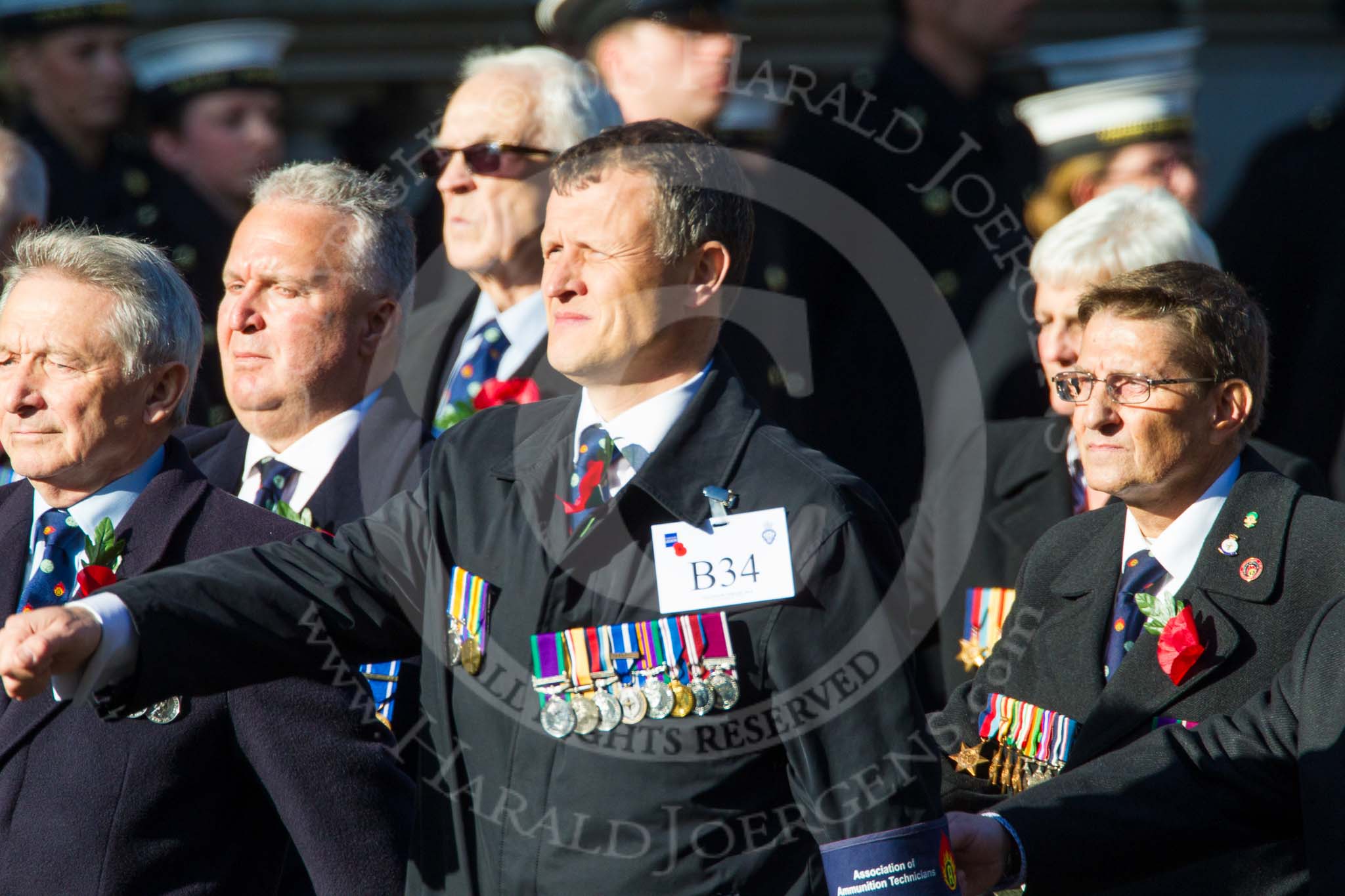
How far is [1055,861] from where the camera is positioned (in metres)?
3.14

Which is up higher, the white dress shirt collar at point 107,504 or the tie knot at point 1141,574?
the white dress shirt collar at point 107,504

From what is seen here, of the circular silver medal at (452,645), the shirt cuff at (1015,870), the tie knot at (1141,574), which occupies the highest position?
the circular silver medal at (452,645)

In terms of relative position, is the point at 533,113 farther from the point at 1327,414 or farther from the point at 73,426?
the point at 1327,414

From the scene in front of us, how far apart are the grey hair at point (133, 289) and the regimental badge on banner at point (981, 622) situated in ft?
6.29

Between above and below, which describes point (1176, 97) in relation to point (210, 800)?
above

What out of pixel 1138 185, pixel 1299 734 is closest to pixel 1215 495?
pixel 1299 734

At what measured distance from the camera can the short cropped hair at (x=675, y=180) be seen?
3.08 metres

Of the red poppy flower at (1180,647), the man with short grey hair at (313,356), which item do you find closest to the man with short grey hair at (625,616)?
the red poppy flower at (1180,647)

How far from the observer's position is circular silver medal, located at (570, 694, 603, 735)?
9.33ft

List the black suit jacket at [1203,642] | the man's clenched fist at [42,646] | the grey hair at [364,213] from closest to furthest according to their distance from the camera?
the man's clenched fist at [42,646] < the black suit jacket at [1203,642] < the grey hair at [364,213]

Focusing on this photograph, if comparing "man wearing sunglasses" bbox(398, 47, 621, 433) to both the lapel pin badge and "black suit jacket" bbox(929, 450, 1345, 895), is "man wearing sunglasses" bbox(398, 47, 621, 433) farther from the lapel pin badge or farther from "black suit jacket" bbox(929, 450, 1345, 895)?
the lapel pin badge

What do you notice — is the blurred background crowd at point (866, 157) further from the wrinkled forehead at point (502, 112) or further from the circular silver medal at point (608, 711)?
the circular silver medal at point (608, 711)

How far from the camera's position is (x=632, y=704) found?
9.31 ft

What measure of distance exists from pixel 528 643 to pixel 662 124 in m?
0.93
